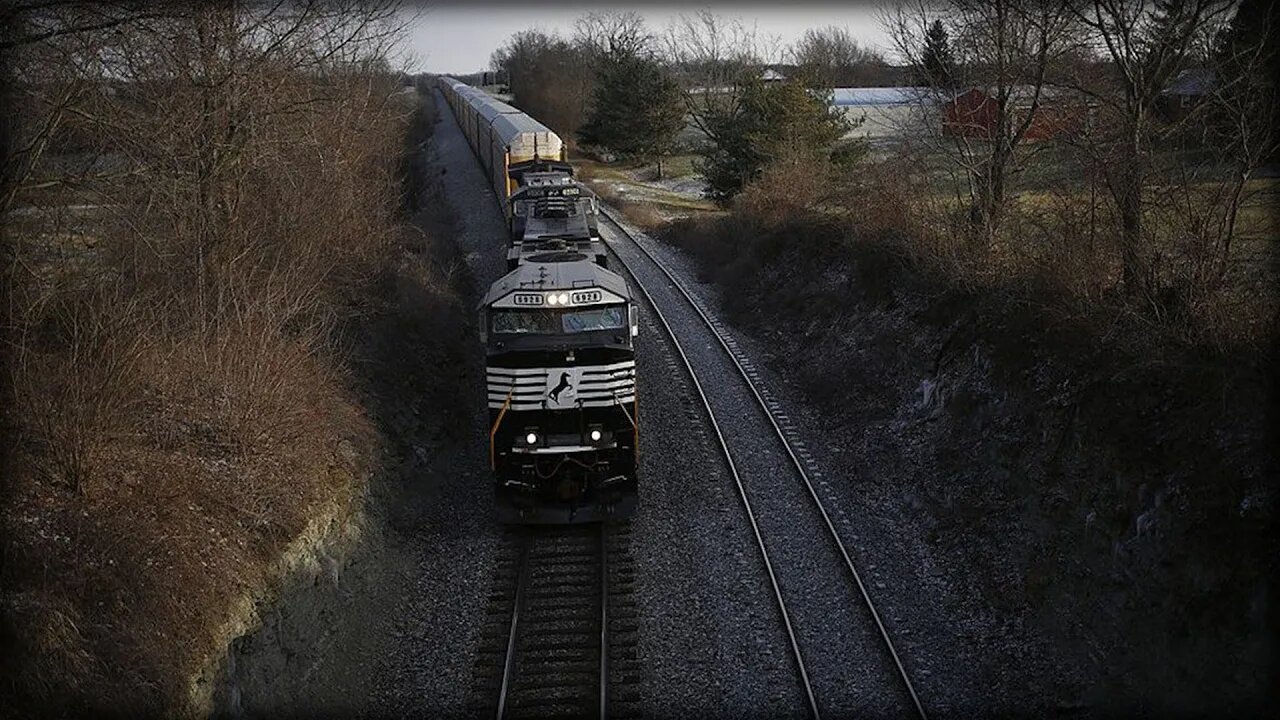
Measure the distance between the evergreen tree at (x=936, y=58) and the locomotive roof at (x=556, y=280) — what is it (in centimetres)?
934

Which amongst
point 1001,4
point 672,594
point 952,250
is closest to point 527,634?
point 672,594

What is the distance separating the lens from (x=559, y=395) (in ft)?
43.0

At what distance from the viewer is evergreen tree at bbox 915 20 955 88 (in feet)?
63.3

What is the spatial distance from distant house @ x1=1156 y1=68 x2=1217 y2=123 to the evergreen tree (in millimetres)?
4868

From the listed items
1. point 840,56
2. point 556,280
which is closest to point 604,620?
point 556,280

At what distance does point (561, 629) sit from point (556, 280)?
502 cm

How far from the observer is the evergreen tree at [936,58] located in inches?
760

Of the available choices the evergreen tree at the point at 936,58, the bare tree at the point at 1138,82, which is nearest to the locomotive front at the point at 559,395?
the bare tree at the point at 1138,82

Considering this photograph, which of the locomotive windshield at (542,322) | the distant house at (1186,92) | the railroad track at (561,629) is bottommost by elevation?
the railroad track at (561,629)

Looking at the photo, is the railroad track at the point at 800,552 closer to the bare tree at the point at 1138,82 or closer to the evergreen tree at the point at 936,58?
the bare tree at the point at 1138,82

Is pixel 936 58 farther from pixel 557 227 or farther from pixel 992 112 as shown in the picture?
pixel 557 227

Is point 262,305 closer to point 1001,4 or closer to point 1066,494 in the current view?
point 1066,494

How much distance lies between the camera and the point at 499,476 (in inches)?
527

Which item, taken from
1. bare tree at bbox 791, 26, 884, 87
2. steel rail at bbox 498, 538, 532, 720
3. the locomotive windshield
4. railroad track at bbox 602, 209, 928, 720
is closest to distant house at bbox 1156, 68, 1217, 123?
railroad track at bbox 602, 209, 928, 720
